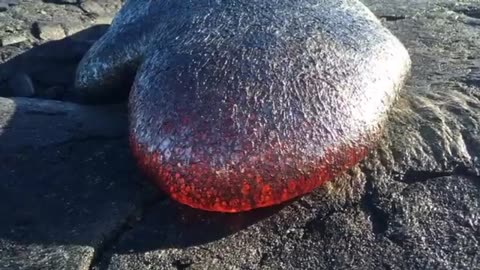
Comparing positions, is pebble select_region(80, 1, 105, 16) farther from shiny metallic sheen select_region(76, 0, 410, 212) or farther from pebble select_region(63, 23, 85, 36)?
shiny metallic sheen select_region(76, 0, 410, 212)

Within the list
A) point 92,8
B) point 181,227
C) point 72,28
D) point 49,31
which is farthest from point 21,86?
point 181,227

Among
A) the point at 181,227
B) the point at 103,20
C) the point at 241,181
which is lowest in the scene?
the point at 103,20

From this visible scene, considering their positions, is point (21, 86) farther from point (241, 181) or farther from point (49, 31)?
point (241, 181)

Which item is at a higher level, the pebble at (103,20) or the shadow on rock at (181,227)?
the shadow on rock at (181,227)

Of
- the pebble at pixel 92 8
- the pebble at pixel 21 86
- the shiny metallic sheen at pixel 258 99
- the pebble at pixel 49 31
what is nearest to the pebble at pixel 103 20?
the pebble at pixel 92 8

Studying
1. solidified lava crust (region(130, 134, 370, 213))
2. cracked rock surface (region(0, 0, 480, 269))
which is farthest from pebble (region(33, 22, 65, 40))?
solidified lava crust (region(130, 134, 370, 213))

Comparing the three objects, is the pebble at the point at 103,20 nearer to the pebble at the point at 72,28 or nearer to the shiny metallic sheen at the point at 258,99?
the pebble at the point at 72,28

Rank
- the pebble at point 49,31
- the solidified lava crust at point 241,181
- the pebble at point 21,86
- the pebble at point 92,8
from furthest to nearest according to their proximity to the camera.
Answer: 1. the pebble at point 92,8
2. the pebble at point 49,31
3. the pebble at point 21,86
4. the solidified lava crust at point 241,181
